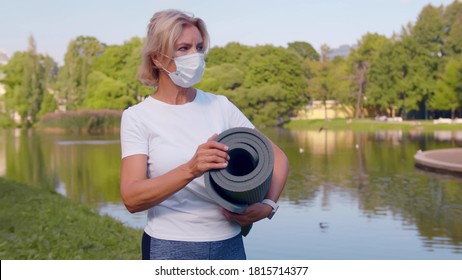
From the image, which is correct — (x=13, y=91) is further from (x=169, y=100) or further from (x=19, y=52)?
(x=169, y=100)

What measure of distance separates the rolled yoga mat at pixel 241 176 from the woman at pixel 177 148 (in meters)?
0.06

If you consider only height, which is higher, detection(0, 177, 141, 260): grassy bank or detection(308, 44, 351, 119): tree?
detection(308, 44, 351, 119): tree

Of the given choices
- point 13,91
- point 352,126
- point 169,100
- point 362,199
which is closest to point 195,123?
point 169,100

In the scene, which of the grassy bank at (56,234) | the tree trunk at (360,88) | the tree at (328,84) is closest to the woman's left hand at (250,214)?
the grassy bank at (56,234)

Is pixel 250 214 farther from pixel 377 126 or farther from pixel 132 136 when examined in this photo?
pixel 377 126

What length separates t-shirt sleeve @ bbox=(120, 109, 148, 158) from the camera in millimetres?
2039

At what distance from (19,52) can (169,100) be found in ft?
219

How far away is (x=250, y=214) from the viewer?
6.82 feet

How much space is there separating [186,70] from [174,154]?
25cm

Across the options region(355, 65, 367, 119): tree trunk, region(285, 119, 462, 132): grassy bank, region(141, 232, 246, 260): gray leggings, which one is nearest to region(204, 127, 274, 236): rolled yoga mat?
region(141, 232, 246, 260): gray leggings

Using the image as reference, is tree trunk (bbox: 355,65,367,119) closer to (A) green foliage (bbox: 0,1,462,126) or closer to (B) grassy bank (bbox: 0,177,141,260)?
(A) green foliage (bbox: 0,1,462,126)

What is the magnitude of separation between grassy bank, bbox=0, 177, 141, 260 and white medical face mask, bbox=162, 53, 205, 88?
3838 millimetres

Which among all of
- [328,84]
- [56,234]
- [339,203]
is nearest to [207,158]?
[56,234]

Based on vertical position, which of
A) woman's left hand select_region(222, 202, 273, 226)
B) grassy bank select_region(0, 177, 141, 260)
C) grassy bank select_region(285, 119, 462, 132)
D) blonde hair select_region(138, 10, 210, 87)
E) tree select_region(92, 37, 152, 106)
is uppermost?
tree select_region(92, 37, 152, 106)
